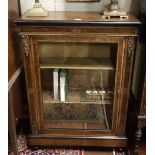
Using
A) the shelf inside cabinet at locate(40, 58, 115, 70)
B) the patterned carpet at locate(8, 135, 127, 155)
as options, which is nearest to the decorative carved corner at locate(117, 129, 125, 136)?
the patterned carpet at locate(8, 135, 127, 155)

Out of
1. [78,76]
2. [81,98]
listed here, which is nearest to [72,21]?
[78,76]

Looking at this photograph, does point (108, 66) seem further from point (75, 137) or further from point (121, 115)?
point (75, 137)

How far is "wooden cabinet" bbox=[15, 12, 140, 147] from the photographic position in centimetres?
110

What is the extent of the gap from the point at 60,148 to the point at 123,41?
780 millimetres

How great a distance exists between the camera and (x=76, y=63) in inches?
49.4

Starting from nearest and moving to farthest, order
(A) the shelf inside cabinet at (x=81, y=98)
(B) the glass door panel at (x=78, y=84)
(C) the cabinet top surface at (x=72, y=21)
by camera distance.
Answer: (C) the cabinet top surface at (x=72, y=21), (B) the glass door panel at (x=78, y=84), (A) the shelf inside cabinet at (x=81, y=98)

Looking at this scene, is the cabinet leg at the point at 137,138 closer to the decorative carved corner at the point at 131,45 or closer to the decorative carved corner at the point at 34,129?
the decorative carved corner at the point at 131,45

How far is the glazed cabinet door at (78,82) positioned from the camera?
1153mm

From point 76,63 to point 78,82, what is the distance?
0.48 feet

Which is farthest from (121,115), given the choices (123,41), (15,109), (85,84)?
(15,109)

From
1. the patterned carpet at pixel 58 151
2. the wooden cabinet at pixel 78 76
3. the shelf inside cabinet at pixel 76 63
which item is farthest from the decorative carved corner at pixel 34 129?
the shelf inside cabinet at pixel 76 63

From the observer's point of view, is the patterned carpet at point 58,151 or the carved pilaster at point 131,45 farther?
the patterned carpet at point 58,151

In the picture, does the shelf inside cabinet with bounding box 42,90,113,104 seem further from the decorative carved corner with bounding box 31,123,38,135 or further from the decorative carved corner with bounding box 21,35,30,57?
the decorative carved corner with bounding box 21,35,30,57

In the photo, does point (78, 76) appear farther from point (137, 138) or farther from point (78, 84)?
point (137, 138)
